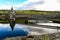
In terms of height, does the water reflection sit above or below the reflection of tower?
below

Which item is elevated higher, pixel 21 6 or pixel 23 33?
pixel 21 6

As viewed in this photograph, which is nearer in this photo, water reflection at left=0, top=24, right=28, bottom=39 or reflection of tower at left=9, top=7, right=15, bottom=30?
water reflection at left=0, top=24, right=28, bottom=39

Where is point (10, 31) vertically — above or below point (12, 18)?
below

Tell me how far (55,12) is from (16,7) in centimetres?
95

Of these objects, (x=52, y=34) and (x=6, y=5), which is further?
(x=6, y=5)

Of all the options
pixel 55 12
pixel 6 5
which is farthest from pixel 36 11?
pixel 6 5

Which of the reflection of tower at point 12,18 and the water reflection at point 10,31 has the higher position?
the reflection of tower at point 12,18

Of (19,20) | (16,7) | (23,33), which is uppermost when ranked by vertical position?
(16,7)

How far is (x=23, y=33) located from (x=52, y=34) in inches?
25.6

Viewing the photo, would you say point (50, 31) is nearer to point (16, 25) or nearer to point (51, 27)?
point (51, 27)

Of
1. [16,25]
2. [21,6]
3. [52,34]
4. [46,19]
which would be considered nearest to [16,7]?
[21,6]

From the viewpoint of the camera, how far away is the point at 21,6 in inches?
146

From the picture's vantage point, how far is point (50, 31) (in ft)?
12.0

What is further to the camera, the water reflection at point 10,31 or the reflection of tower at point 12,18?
the reflection of tower at point 12,18
